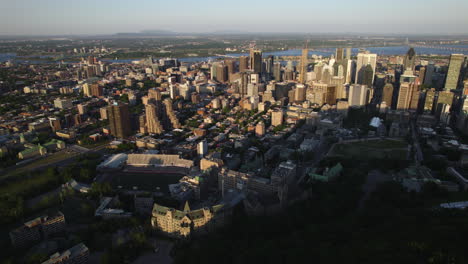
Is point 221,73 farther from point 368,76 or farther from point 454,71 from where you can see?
point 454,71

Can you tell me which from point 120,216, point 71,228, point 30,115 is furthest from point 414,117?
point 30,115

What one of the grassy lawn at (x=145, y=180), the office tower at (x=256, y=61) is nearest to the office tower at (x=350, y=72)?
the office tower at (x=256, y=61)

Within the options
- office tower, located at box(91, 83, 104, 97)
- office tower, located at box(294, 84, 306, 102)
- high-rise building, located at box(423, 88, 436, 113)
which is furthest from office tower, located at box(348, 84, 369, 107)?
office tower, located at box(91, 83, 104, 97)

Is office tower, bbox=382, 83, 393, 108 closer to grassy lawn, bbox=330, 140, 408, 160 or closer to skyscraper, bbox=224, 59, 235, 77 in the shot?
grassy lawn, bbox=330, 140, 408, 160

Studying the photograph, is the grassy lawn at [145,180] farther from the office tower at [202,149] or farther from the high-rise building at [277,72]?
the high-rise building at [277,72]

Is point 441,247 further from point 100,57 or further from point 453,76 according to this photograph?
point 100,57
